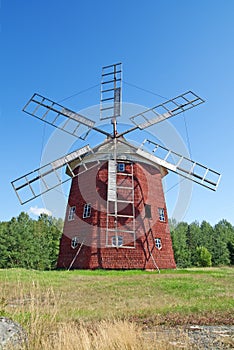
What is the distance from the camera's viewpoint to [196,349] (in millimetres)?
3539

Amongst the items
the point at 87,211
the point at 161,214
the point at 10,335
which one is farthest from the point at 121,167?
the point at 10,335

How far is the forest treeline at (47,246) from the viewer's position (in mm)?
39312

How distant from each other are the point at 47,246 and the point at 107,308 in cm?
3834

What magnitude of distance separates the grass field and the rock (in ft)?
0.52

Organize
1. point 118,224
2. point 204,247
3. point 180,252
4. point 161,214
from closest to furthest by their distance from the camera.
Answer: point 118,224 → point 161,214 → point 204,247 → point 180,252

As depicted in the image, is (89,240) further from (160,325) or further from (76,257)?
(160,325)

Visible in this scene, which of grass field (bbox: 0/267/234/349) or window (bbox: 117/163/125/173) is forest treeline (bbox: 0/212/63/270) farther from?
grass field (bbox: 0/267/234/349)

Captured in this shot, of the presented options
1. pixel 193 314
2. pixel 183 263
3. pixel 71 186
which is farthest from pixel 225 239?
pixel 193 314

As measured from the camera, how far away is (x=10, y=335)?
3602 mm

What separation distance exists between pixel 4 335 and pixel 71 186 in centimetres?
1676

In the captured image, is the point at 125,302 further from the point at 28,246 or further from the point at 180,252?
the point at 180,252

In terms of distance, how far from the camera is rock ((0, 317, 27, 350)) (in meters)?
3.47

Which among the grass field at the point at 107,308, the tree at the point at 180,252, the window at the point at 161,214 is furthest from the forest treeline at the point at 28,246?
the grass field at the point at 107,308

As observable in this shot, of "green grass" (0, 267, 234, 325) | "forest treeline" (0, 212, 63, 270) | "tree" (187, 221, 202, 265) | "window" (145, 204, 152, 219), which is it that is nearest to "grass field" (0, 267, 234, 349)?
"green grass" (0, 267, 234, 325)
